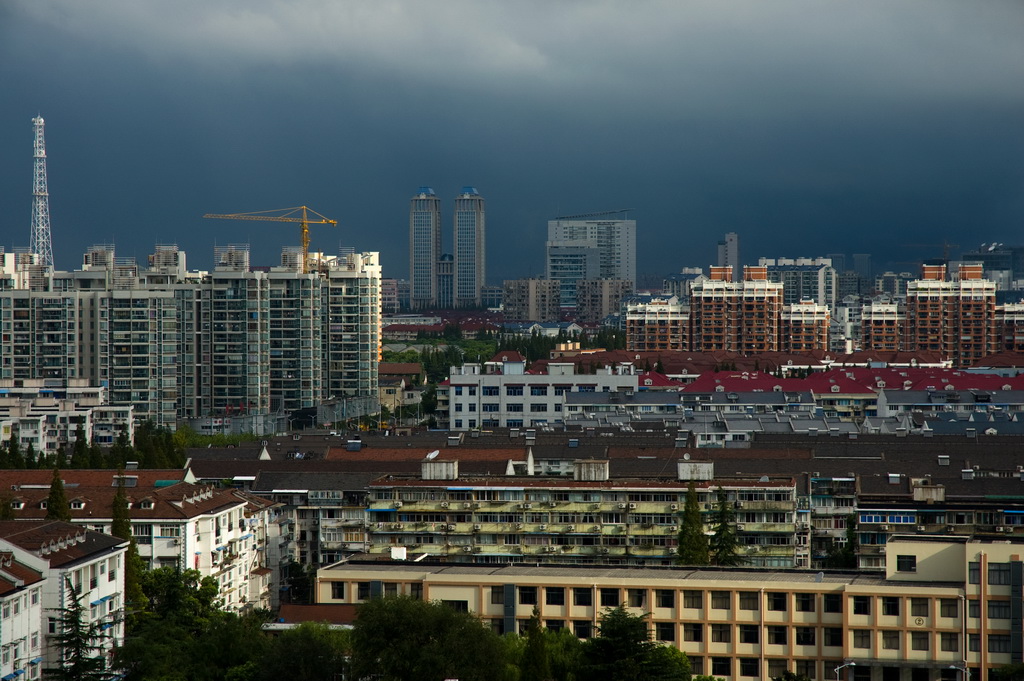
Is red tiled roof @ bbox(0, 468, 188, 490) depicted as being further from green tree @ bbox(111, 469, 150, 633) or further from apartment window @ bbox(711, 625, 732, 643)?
apartment window @ bbox(711, 625, 732, 643)

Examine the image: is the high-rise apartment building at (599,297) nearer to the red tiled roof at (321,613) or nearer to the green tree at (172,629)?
the green tree at (172,629)

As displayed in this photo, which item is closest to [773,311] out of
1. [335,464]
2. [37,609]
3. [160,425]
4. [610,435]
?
[160,425]

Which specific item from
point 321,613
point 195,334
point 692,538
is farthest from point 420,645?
point 195,334

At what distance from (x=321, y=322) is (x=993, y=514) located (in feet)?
Answer: 141

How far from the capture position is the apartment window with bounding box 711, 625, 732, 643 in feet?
86.5

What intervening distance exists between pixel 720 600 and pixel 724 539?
316 inches

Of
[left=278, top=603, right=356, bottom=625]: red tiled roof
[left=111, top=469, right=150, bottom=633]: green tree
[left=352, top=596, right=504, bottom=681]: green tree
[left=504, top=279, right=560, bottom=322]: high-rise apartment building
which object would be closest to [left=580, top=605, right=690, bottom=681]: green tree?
[left=352, top=596, right=504, bottom=681]: green tree

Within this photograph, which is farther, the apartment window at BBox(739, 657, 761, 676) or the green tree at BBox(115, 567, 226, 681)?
the apartment window at BBox(739, 657, 761, 676)

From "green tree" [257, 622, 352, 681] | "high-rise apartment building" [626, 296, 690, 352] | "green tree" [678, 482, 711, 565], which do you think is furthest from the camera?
"high-rise apartment building" [626, 296, 690, 352]

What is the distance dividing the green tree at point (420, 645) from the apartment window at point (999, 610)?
7324 millimetres

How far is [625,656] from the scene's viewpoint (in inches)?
928

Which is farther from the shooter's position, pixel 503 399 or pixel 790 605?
pixel 503 399

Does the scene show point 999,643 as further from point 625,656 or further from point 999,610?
point 625,656

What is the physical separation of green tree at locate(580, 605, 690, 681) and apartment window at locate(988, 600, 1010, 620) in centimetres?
488
